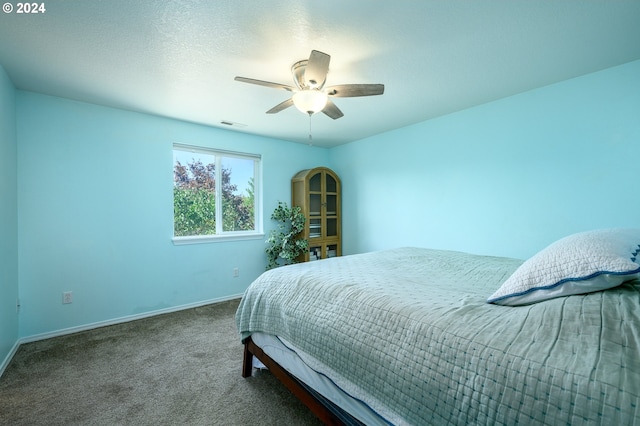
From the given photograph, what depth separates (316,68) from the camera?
1723 millimetres

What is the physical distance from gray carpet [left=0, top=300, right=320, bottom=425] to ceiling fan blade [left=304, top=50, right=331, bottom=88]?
208cm

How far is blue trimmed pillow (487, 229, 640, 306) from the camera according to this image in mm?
938

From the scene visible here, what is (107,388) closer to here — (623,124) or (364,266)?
(364,266)

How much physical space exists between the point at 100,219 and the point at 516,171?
431 centimetres

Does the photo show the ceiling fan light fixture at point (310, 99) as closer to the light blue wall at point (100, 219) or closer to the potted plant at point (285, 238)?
the light blue wall at point (100, 219)

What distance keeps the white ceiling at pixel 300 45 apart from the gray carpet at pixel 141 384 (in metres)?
2.31

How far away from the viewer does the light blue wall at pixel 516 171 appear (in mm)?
2197

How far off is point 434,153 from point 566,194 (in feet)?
4.51

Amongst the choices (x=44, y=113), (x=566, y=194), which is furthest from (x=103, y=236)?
(x=566, y=194)

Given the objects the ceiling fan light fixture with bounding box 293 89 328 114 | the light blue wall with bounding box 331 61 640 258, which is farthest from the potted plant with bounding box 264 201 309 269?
the ceiling fan light fixture with bounding box 293 89 328 114

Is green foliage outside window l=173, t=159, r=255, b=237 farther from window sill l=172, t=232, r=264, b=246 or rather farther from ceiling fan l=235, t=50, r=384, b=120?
ceiling fan l=235, t=50, r=384, b=120

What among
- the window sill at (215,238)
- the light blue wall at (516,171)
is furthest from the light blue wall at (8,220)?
the light blue wall at (516,171)

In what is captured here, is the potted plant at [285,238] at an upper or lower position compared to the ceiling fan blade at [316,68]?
lower

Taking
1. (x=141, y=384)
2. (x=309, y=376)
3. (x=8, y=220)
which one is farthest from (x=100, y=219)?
(x=309, y=376)
